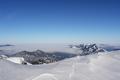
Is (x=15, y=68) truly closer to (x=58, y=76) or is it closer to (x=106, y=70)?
(x=58, y=76)

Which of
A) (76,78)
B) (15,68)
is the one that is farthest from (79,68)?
(15,68)

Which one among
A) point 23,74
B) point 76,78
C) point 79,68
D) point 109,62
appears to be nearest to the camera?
point 76,78

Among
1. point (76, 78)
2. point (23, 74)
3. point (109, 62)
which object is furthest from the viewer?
point (109, 62)

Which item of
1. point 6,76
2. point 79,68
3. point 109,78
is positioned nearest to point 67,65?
point 79,68

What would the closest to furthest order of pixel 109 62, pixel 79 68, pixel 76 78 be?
pixel 76 78 → pixel 79 68 → pixel 109 62

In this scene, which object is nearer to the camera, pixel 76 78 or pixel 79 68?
pixel 76 78

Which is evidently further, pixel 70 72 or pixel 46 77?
pixel 70 72

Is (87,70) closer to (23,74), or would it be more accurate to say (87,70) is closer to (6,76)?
(23,74)

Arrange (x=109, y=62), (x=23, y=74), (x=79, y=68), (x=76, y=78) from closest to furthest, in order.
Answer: (x=76, y=78) → (x=23, y=74) → (x=79, y=68) → (x=109, y=62)

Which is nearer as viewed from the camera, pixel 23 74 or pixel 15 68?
pixel 23 74
